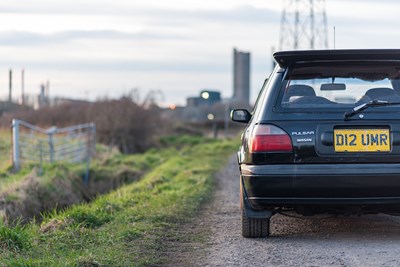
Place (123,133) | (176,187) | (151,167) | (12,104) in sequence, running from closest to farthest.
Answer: (176,187) < (151,167) < (123,133) < (12,104)

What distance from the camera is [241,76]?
4809 centimetres

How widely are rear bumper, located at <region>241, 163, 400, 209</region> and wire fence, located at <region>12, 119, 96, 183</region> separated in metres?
11.9

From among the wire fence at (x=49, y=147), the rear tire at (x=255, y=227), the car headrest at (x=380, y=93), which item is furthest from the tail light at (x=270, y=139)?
the wire fence at (x=49, y=147)

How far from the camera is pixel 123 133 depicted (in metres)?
35.8

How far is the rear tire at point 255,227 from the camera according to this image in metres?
7.37

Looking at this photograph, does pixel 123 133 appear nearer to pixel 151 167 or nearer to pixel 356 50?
pixel 151 167

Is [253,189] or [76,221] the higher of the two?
[253,189]

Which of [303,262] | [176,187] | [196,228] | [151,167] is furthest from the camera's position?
[151,167]

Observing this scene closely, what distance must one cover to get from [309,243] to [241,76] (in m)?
41.3

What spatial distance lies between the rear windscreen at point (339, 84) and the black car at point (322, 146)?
10 mm

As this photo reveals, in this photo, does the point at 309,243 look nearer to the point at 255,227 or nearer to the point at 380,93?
the point at 255,227

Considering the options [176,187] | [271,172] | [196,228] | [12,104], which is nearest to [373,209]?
[271,172]

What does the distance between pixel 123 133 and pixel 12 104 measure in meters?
10.00

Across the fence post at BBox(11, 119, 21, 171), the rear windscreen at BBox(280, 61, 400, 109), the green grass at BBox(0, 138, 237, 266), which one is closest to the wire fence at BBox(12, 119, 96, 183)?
the fence post at BBox(11, 119, 21, 171)
